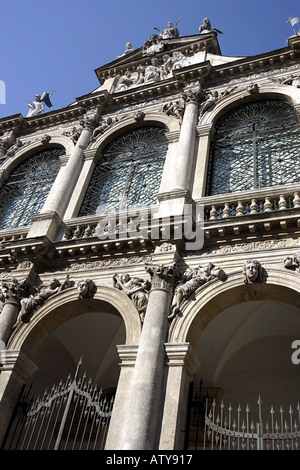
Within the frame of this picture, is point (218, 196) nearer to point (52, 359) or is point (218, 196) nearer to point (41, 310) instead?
point (41, 310)

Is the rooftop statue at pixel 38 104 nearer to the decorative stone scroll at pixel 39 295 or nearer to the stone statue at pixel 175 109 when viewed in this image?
the stone statue at pixel 175 109

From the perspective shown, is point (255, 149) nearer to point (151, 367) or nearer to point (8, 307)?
point (151, 367)

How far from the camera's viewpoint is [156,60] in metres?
14.2

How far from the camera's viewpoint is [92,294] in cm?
805

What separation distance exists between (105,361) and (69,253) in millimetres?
2650

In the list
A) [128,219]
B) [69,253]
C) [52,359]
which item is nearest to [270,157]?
[128,219]

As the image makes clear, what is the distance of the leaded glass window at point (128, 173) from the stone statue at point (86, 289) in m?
2.57

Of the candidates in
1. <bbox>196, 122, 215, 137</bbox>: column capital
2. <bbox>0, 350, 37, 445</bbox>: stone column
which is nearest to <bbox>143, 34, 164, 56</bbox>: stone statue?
<bbox>196, 122, 215, 137</bbox>: column capital

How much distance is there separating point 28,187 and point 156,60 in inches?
221

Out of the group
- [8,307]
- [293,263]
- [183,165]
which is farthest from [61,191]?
[293,263]

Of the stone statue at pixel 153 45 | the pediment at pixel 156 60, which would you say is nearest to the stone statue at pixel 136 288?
the pediment at pixel 156 60

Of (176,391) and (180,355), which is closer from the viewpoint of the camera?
(176,391)

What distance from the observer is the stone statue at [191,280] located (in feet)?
23.5

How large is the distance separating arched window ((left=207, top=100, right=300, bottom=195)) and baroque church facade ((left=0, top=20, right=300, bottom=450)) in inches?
A: 1.5
